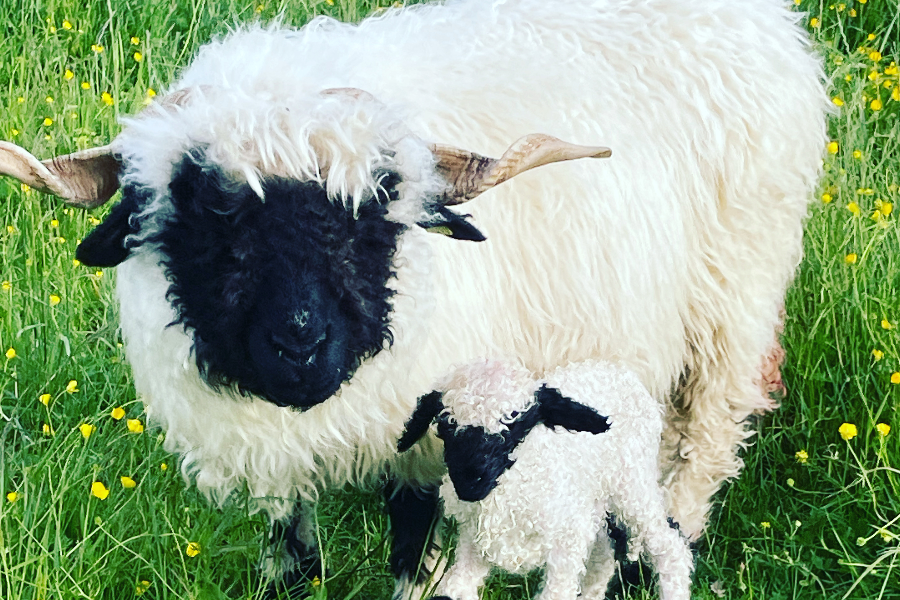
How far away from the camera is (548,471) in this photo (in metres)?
2.25

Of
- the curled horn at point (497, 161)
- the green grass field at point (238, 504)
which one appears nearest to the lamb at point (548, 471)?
the green grass field at point (238, 504)

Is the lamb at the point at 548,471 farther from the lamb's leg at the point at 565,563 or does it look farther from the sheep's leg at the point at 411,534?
the sheep's leg at the point at 411,534

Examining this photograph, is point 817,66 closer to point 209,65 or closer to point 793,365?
point 793,365

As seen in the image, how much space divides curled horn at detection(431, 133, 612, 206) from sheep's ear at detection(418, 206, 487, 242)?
4 cm

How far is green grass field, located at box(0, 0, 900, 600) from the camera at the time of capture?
2.58 meters

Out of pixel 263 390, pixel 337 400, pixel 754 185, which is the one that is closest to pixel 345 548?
pixel 337 400

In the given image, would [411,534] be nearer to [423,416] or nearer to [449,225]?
[423,416]

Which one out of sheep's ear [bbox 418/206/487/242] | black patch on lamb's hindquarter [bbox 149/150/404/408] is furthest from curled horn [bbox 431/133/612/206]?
black patch on lamb's hindquarter [bbox 149/150/404/408]

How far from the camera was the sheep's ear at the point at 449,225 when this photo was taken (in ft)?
7.30

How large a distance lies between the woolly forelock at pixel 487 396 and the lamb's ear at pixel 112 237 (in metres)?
0.74

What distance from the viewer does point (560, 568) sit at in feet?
7.55

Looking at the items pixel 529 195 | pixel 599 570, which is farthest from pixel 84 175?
pixel 599 570

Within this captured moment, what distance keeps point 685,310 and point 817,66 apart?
2.97 feet

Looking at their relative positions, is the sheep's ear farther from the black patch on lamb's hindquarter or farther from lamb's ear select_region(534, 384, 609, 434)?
lamb's ear select_region(534, 384, 609, 434)
